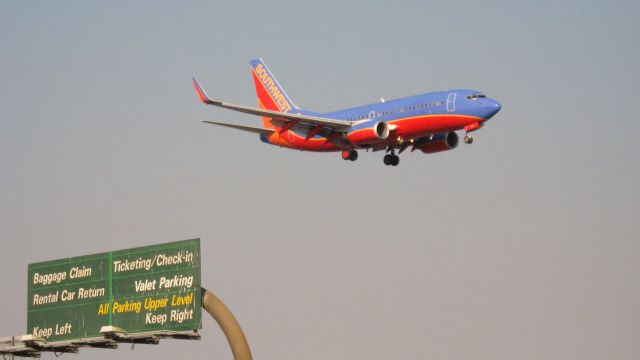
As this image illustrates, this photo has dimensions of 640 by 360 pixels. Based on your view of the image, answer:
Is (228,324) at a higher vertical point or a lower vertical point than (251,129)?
lower

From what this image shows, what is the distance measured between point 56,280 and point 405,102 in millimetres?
26115

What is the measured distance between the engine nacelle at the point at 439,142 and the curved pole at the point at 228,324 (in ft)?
89.5

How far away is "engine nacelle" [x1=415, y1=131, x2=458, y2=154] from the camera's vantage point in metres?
63.7

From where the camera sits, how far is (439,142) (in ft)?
210

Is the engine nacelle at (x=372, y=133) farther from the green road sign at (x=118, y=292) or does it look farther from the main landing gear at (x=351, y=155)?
the green road sign at (x=118, y=292)

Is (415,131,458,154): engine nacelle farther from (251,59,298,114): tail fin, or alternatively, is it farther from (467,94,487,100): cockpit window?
(251,59,298,114): tail fin

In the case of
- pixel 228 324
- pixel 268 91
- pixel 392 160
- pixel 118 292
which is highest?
pixel 268 91

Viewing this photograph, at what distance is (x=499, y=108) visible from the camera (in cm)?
6025

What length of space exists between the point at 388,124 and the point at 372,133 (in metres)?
1.35

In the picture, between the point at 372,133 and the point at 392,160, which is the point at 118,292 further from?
→ the point at 392,160

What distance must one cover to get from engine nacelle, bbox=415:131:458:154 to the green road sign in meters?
26.9

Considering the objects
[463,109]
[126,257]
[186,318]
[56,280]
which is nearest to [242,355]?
[186,318]

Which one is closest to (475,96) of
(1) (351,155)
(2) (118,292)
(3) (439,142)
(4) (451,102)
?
(4) (451,102)

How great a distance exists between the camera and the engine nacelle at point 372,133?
62.1 meters
